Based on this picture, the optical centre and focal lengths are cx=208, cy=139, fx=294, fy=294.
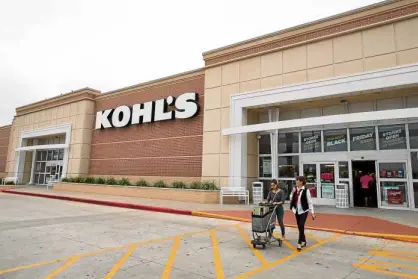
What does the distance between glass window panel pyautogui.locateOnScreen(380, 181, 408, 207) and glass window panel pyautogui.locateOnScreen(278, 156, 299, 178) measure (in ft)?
13.9

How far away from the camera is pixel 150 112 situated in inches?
856

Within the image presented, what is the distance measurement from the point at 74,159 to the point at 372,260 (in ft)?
82.7

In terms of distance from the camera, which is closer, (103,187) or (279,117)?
(279,117)

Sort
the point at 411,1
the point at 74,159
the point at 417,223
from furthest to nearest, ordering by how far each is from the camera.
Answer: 1. the point at 74,159
2. the point at 411,1
3. the point at 417,223

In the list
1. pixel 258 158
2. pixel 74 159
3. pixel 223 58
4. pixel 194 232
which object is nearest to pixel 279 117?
pixel 258 158

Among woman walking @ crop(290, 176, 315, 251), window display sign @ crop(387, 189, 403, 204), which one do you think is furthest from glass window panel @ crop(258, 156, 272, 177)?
woman walking @ crop(290, 176, 315, 251)

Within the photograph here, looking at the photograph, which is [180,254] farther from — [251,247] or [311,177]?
[311,177]

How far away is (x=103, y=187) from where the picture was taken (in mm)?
21391

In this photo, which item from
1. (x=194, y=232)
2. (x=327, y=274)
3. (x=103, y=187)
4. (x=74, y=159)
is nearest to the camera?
(x=327, y=274)

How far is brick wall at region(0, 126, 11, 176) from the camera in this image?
3716cm

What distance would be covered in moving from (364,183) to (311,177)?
2579 millimetres

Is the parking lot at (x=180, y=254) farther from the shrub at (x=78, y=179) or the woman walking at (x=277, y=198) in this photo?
the shrub at (x=78, y=179)

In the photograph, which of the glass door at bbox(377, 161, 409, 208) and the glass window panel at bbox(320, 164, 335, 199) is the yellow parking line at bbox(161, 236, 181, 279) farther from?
the glass door at bbox(377, 161, 409, 208)

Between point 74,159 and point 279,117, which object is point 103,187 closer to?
point 74,159
